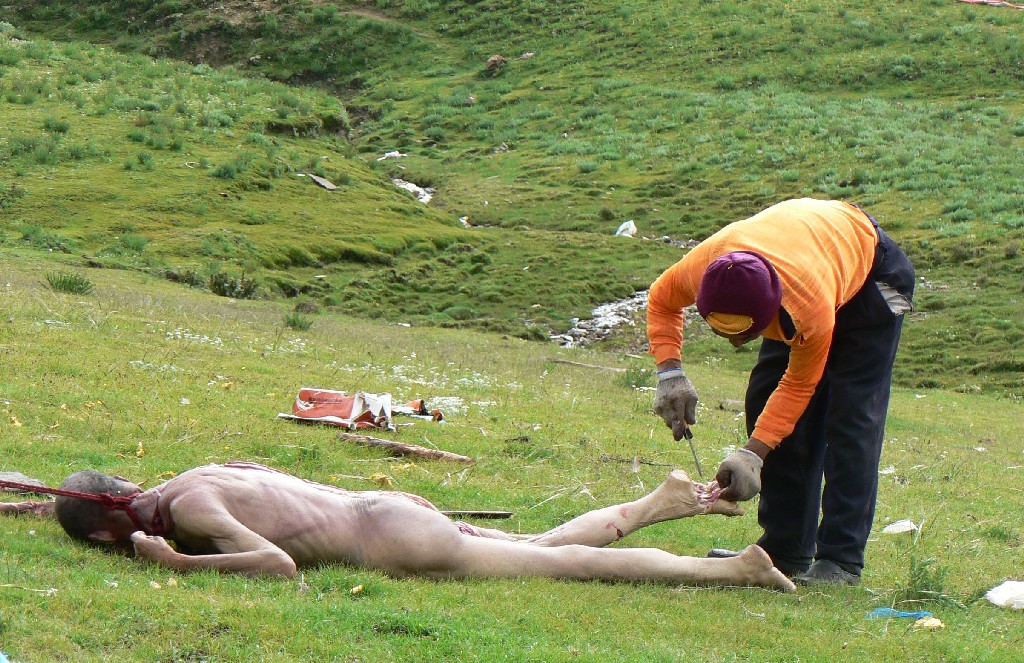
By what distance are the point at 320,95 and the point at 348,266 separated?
2443 centimetres

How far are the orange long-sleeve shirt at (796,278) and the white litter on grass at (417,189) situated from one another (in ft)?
112

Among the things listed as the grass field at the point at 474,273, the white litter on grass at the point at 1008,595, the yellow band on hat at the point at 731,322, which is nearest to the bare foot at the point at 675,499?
the grass field at the point at 474,273

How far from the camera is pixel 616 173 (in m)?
41.2

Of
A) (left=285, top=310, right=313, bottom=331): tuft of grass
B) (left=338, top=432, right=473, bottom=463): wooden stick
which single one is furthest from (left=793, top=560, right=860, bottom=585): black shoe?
(left=285, top=310, right=313, bottom=331): tuft of grass

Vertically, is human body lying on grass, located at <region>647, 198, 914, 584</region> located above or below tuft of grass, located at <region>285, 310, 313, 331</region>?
above

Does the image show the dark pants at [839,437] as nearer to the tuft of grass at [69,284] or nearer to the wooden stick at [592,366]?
the wooden stick at [592,366]

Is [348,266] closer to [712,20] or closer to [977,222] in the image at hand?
[977,222]

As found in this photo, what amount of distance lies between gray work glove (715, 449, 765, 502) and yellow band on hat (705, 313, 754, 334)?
2.68ft

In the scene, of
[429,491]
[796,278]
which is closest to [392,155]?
[429,491]

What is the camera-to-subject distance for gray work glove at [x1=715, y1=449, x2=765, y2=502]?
20.0ft

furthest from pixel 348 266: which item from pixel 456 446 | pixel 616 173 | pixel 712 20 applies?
pixel 712 20

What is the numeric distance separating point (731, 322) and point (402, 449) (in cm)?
434

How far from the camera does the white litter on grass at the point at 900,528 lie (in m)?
8.63

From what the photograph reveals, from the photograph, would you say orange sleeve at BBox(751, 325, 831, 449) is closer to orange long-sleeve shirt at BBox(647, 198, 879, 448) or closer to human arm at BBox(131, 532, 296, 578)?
orange long-sleeve shirt at BBox(647, 198, 879, 448)
